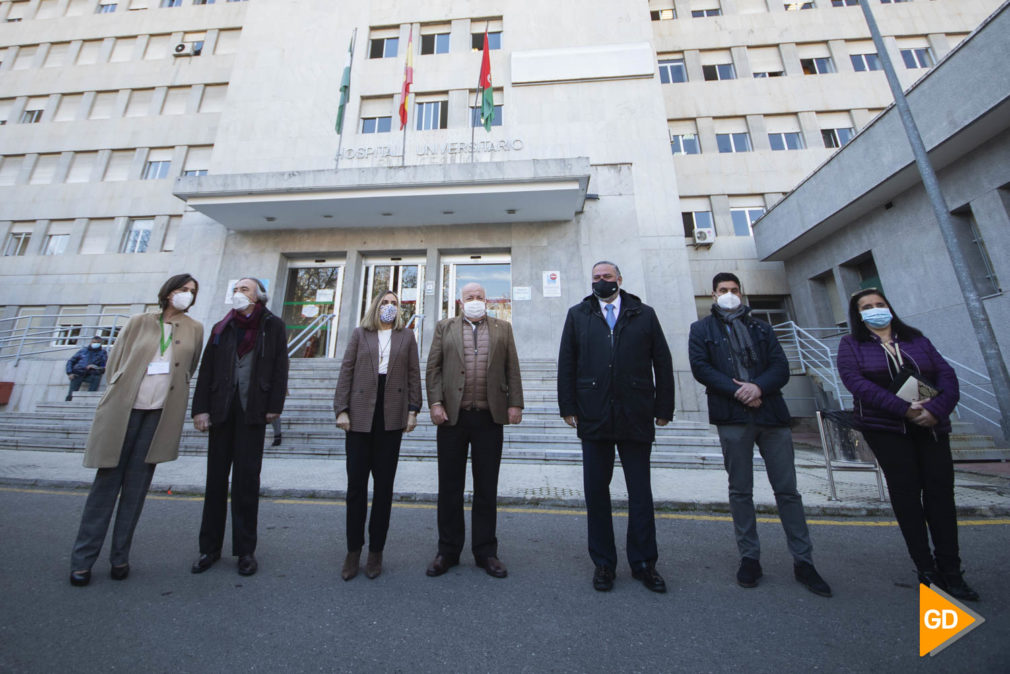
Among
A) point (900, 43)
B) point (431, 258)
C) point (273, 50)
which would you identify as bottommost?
point (431, 258)

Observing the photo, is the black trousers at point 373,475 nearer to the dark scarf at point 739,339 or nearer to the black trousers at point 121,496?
the black trousers at point 121,496

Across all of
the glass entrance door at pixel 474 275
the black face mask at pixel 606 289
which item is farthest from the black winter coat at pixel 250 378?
the glass entrance door at pixel 474 275

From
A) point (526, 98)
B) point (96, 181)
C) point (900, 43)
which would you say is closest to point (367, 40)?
point (526, 98)

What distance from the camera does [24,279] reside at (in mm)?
17562

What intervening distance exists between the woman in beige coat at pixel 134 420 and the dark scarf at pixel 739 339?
4166 millimetres

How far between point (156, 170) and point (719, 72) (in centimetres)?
2571

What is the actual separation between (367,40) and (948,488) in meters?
19.5

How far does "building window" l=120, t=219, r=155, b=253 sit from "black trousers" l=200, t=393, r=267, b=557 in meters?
20.5

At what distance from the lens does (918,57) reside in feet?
55.5

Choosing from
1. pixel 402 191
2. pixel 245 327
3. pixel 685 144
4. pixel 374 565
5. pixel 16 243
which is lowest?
pixel 374 565

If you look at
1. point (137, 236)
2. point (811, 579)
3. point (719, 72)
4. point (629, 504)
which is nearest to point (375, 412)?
point (629, 504)

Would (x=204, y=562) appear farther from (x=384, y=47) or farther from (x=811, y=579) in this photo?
(x=384, y=47)

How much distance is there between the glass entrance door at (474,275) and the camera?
11914 millimetres

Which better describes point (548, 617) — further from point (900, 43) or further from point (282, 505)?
point (900, 43)
